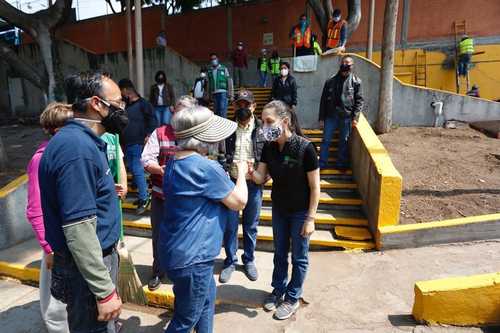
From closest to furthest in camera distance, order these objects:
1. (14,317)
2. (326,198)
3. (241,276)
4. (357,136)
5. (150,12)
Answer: (14,317)
(241,276)
(326,198)
(357,136)
(150,12)

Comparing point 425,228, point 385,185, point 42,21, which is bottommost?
point 425,228

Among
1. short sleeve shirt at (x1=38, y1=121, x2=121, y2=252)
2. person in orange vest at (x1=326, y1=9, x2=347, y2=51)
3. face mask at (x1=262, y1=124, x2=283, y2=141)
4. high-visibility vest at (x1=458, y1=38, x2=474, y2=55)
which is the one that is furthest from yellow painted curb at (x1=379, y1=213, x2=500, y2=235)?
high-visibility vest at (x1=458, y1=38, x2=474, y2=55)

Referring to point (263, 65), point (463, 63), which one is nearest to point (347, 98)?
point (263, 65)

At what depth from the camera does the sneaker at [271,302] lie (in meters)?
3.17

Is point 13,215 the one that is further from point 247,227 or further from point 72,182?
point 72,182

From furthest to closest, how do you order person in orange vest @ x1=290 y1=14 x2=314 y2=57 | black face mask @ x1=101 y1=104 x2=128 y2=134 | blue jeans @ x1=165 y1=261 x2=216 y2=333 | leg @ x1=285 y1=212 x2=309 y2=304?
person in orange vest @ x1=290 y1=14 x2=314 y2=57 → leg @ x1=285 y1=212 x2=309 y2=304 → blue jeans @ x1=165 y1=261 x2=216 y2=333 → black face mask @ x1=101 y1=104 x2=128 y2=134

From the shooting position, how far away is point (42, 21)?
10.8 metres

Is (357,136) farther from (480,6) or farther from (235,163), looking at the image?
(480,6)

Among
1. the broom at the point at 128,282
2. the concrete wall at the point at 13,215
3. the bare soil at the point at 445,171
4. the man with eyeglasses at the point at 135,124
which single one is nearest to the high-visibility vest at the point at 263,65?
the bare soil at the point at 445,171

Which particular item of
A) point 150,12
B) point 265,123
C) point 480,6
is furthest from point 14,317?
point 150,12

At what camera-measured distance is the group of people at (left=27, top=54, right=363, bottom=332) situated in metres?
1.66

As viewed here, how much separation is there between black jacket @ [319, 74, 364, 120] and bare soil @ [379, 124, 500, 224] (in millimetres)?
1274

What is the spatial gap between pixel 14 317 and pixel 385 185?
4092 mm

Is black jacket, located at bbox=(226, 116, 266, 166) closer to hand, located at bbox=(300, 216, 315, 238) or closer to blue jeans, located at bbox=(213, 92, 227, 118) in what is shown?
hand, located at bbox=(300, 216, 315, 238)
